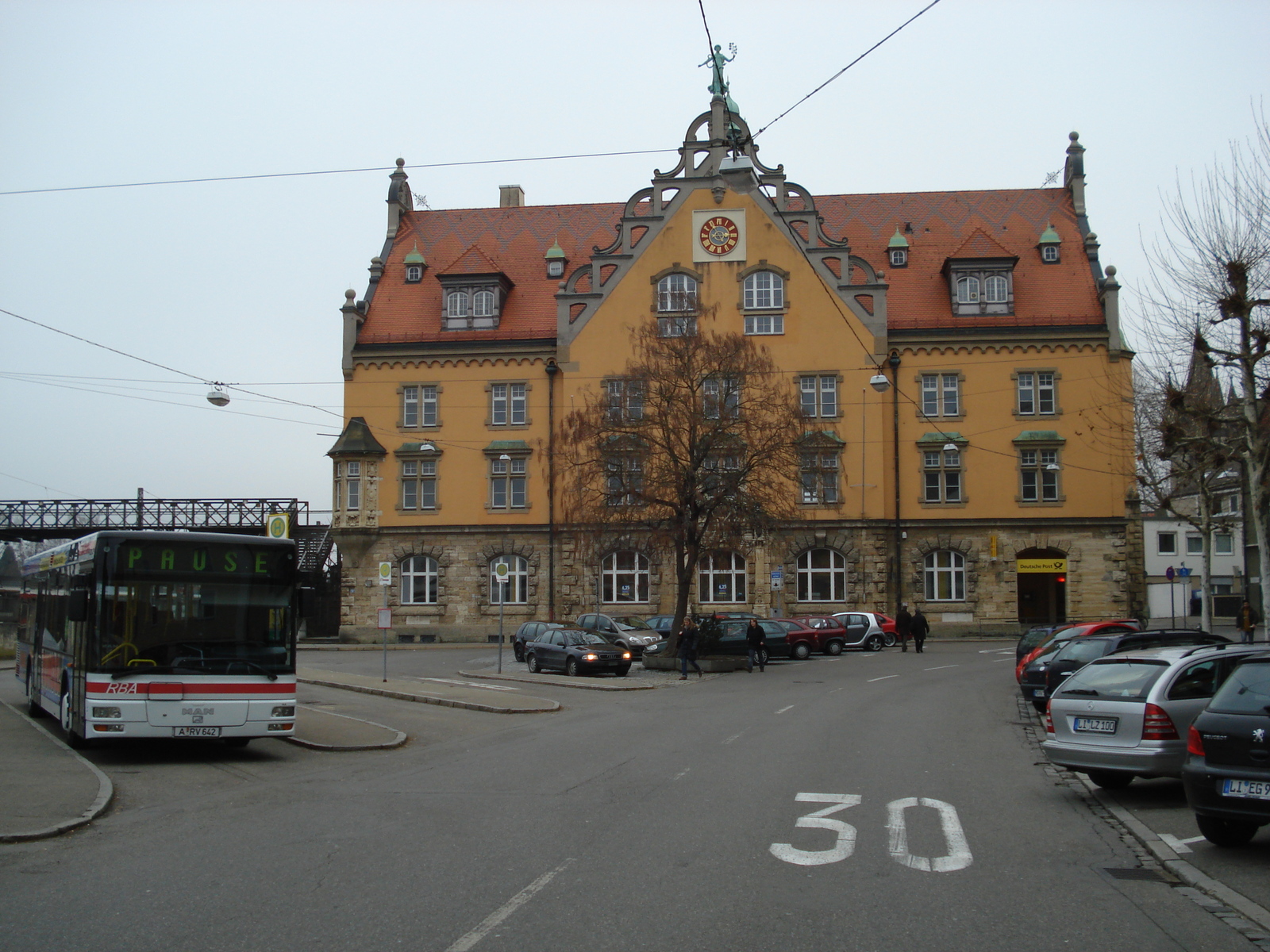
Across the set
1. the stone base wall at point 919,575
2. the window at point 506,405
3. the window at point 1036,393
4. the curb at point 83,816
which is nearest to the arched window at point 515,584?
the stone base wall at point 919,575

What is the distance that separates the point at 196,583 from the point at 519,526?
34.3 m

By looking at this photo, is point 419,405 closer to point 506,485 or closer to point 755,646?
point 506,485

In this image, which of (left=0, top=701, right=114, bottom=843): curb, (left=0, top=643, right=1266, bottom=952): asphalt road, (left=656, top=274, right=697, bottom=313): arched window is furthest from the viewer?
(left=656, top=274, right=697, bottom=313): arched window

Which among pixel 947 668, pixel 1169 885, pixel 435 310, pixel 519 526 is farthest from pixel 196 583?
pixel 435 310

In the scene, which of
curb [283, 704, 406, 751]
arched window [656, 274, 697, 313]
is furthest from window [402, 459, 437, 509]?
curb [283, 704, 406, 751]

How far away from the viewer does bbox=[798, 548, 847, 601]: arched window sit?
154 feet

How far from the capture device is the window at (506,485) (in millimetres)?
49625

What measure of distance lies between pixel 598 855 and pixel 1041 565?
41443 millimetres

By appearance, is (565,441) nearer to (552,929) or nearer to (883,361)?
(883,361)

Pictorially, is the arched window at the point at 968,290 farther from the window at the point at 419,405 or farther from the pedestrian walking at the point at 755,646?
the window at the point at 419,405

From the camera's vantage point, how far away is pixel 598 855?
8.91 meters

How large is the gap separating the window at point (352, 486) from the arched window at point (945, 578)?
23139mm

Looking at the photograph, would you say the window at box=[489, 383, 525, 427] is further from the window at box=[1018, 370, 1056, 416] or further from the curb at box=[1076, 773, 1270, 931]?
the curb at box=[1076, 773, 1270, 931]

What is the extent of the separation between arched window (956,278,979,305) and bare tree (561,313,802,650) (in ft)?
58.2
